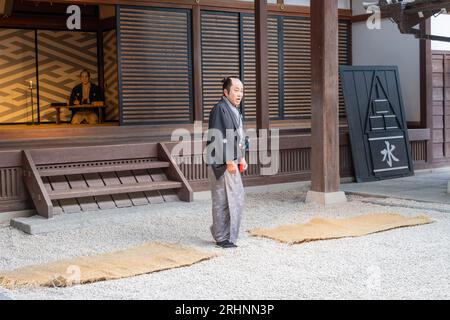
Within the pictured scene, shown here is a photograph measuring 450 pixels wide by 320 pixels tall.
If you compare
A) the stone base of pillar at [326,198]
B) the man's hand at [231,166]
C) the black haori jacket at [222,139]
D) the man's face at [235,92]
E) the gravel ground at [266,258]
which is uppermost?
the man's face at [235,92]

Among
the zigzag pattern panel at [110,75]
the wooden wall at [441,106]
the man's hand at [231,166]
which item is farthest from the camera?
the zigzag pattern panel at [110,75]

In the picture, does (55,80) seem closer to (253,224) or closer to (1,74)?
(1,74)

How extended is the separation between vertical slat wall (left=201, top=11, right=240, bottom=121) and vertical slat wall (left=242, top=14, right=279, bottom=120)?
0.65 ft

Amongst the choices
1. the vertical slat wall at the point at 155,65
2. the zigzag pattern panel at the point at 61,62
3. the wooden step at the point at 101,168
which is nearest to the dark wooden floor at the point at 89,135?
the vertical slat wall at the point at 155,65

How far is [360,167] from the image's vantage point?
9148 mm

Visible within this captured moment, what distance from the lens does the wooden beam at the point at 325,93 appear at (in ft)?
23.8

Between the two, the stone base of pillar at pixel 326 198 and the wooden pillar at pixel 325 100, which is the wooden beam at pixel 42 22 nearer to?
the wooden pillar at pixel 325 100

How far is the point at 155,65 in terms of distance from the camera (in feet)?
31.1

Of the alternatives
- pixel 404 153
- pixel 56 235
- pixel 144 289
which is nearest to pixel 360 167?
pixel 404 153

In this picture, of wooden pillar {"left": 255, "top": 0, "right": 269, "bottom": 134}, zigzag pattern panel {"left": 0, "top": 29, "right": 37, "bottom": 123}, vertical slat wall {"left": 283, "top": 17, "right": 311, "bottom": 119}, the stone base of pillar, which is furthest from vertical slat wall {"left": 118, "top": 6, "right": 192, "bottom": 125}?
zigzag pattern panel {"left": 0, "top": 29, "right": 37, "bottom": 123}

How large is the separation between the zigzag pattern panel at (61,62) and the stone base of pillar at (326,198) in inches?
261

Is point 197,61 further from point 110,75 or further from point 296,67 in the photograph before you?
point 110,75

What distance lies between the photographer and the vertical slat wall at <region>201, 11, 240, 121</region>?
9.80 metres

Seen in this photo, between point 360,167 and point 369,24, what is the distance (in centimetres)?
278
